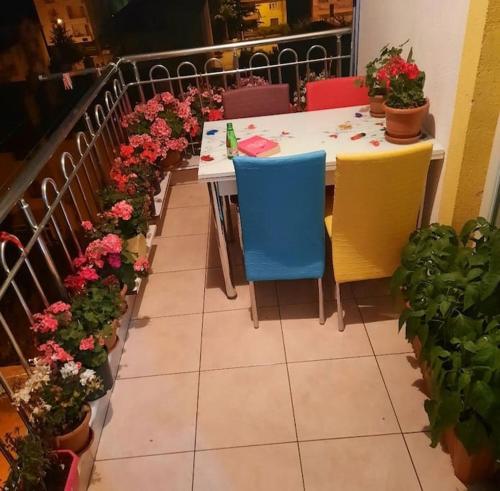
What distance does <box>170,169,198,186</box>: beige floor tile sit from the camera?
366cm

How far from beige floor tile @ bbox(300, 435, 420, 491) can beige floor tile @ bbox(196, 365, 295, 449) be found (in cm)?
14

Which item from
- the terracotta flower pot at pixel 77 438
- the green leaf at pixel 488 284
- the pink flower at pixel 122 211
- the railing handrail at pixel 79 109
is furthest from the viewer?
the pink flower at pixel 122 211

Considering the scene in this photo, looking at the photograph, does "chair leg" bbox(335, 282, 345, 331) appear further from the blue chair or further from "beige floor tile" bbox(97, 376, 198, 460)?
"beige floor tile" bbox(97, 376, 198, 460)

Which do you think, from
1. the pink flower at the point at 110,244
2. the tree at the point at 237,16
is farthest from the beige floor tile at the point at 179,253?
the tree at the point at 237,16

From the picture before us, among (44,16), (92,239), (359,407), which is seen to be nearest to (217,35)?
(44,16)

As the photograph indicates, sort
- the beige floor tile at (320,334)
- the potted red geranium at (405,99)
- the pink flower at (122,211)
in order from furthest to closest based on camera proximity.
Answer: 1. the pink flower at (122,211)
2. the beige floor tile at (320,334)
3. the potted red geranium at (405,99)

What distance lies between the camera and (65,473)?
1.42 metres

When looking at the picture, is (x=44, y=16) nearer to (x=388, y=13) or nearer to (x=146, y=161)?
(x=146, y=161)

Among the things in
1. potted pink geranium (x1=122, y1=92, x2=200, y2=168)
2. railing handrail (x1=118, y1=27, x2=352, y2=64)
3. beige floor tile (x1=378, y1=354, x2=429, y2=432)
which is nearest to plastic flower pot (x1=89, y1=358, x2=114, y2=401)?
beige floor tile (x1=378, y1=354, x2=429, y2=432)

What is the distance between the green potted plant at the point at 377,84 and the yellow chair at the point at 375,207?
696 millimetres

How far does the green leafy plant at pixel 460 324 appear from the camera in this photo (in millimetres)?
1214

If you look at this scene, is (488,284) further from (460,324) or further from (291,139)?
(291,139)

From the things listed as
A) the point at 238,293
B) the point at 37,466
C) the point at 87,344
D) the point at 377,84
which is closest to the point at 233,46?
the point at 377,84

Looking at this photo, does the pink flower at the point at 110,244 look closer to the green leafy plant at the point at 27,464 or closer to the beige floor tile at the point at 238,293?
the beige floor tile at the point at 238,293
